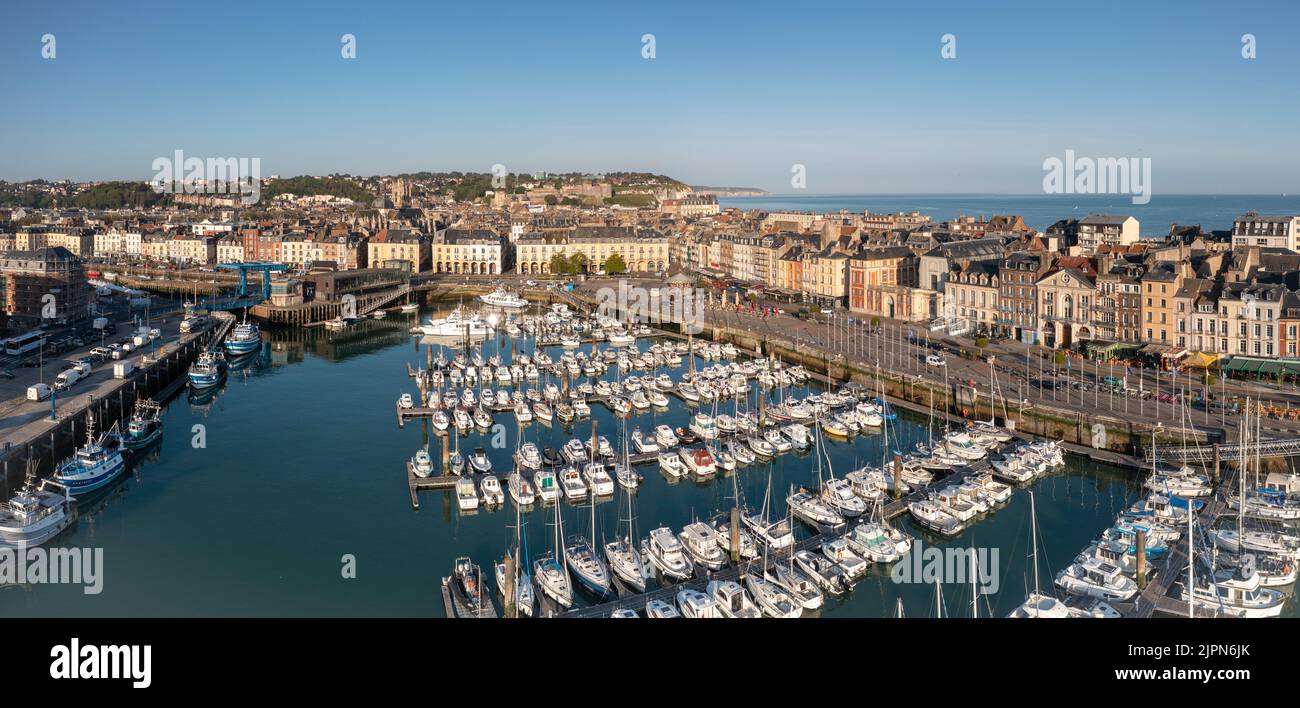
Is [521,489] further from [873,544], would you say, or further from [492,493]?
[873,544]

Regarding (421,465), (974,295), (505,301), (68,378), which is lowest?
(421,465)

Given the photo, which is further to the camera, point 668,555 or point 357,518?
point 357,518

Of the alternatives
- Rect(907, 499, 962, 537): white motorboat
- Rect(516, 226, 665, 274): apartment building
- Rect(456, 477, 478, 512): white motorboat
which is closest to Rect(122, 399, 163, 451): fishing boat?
Rect(456, 477, 478, 512): white motorboat

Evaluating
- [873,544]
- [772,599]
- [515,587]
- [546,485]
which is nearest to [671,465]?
[546,485]

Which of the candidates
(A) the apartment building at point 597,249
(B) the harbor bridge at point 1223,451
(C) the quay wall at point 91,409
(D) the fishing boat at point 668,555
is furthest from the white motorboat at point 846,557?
(A) the apartment building at point 597,249

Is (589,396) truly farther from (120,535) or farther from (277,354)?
(277,354)
